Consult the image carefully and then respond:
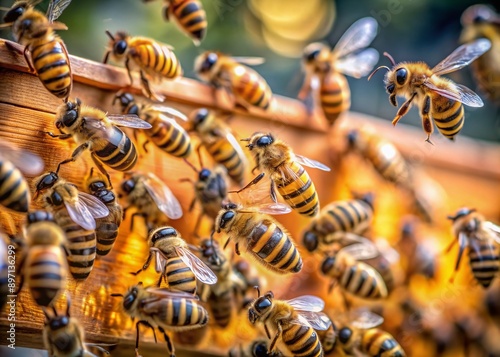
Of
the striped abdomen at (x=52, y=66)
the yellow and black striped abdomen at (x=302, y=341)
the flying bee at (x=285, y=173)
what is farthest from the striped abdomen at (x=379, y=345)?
the striped abdomen at (x=52, y=66)

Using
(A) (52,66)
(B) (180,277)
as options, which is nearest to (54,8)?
(A) (52,66)

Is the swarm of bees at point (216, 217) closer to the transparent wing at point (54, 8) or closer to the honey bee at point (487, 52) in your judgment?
the transparent wing at point (54, 8)

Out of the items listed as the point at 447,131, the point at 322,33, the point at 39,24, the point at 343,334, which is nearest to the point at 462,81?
the point at 322,33

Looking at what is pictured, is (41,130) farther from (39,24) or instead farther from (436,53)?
(436,53)

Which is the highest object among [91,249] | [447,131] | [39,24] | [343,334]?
[447,131]

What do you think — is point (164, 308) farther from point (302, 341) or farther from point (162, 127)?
point (162, 127)
